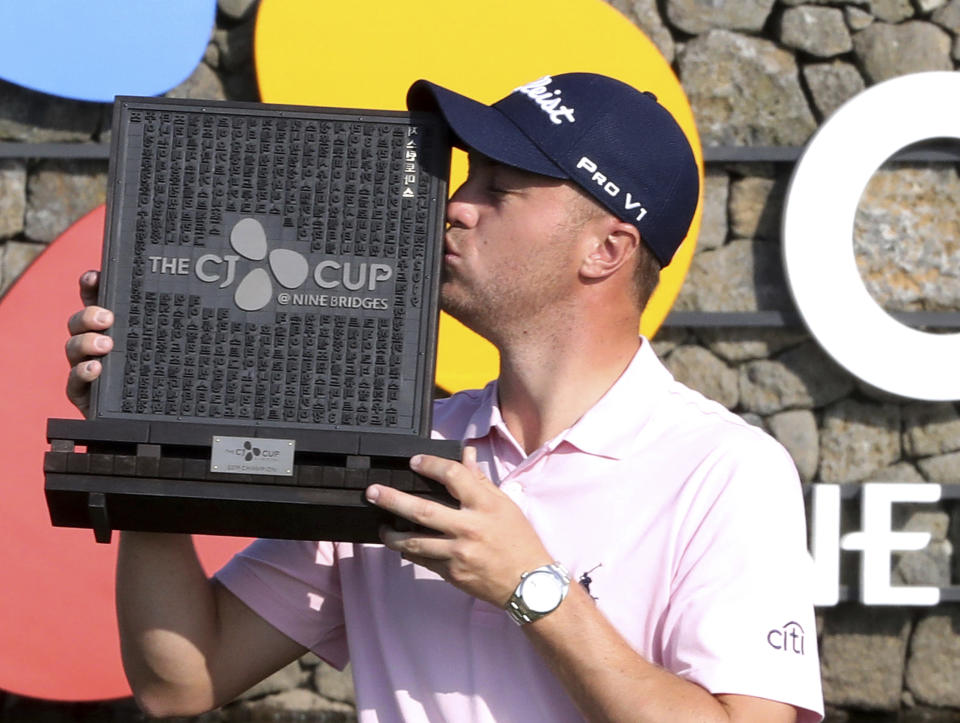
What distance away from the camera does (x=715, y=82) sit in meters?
4.22

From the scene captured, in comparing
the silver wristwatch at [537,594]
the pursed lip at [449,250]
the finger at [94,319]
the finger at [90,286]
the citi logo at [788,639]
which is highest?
the pursed lip at [449,250]

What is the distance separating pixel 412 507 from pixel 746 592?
1.29 ft

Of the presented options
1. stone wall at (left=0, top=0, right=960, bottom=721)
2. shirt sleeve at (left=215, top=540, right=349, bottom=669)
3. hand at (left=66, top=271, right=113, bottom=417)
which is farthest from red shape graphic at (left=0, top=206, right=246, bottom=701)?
hand at (left=66, top=271, right=113, bottom=417)

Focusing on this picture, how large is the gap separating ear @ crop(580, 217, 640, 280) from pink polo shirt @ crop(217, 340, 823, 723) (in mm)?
130

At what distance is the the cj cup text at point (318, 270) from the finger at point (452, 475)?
0.68ft

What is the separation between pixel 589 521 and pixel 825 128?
2.72 m

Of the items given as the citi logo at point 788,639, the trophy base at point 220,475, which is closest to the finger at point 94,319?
the trophy base at point 220,475

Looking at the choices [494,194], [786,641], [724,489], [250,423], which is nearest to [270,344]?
[250,423]

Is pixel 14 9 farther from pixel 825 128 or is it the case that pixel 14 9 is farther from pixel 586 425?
pixel 586 425

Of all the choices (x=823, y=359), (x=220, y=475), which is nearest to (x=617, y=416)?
(x=220, y=475)

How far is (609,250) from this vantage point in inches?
69.5

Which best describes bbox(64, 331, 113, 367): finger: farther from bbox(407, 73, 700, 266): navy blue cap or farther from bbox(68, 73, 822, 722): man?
bbox(407, 73, 700, 266): navy blue cap

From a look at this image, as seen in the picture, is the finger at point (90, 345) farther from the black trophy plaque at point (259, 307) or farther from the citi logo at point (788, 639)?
the citi logo at point (788, 639)

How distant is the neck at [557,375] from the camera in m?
1.76
